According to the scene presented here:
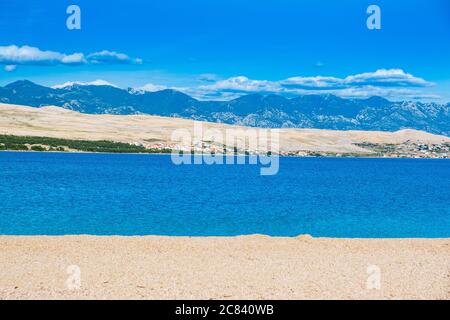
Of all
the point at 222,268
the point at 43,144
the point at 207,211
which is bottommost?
the point at 207,211

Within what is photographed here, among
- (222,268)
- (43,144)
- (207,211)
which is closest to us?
(222,268)

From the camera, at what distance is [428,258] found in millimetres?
25078

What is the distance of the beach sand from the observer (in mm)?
17875

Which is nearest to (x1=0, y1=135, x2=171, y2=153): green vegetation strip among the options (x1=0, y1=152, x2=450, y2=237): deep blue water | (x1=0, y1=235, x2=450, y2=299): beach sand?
(x1=0, y1=152, x2=450, y2=237): deep blue water

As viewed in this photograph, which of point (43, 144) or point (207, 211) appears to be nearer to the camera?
point (207, 211)

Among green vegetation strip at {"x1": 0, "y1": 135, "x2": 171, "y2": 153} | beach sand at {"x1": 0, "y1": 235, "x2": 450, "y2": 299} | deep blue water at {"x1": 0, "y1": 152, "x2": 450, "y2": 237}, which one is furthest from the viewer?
green vegetation strip at {"x1": 0, "y1": 135, "x2": 171, "y2": 153}

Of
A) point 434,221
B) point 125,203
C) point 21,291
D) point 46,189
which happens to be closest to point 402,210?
point 434,221

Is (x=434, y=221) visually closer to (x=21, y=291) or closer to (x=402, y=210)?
(x=402, y=210)

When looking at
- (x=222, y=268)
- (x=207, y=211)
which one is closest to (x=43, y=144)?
(x=207, y=211)

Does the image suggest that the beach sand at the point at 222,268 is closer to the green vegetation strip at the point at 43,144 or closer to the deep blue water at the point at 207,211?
the deep blue water at the point at 207,211

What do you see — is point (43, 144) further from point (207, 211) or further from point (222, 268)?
point (222, 268)

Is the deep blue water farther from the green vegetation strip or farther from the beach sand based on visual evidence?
the green vegetation strip

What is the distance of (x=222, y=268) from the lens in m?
21.7

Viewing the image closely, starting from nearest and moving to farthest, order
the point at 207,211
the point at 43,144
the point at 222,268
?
the point at 222,268, the point at 207,211, the point at 43,144
